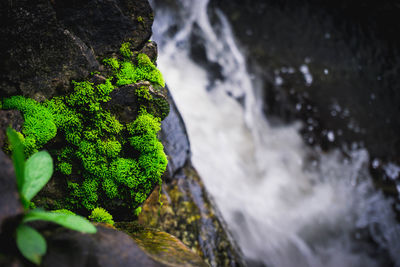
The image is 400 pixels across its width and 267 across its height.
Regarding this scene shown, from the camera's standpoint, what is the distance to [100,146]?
201 cm

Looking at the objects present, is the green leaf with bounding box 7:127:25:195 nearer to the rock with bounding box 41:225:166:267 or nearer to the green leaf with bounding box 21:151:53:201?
the green leaf with bounding box 21:151:53:201

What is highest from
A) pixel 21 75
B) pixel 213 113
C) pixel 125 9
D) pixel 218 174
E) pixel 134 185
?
pixel 213 113

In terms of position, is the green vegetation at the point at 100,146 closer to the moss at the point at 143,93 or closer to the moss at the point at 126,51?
the moss at the point at 143,93

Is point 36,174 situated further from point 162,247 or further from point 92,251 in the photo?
point 162,247

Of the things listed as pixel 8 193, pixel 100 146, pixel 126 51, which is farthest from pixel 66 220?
pixel 126 51

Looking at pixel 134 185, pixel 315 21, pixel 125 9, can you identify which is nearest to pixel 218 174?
pixel 134 185

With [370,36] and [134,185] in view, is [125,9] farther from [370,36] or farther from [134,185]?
[370,36]

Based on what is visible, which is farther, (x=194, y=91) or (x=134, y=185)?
(x=194, y=91)

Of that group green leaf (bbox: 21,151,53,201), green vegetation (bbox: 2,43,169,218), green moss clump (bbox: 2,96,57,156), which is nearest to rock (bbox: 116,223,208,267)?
green vegetation (bbox: 2,43,169,218)

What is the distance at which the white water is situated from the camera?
609 cm

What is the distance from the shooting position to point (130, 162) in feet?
6.91

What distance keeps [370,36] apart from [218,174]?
267 inches

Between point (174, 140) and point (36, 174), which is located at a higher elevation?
point (174, 140)

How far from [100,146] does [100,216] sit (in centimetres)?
57
